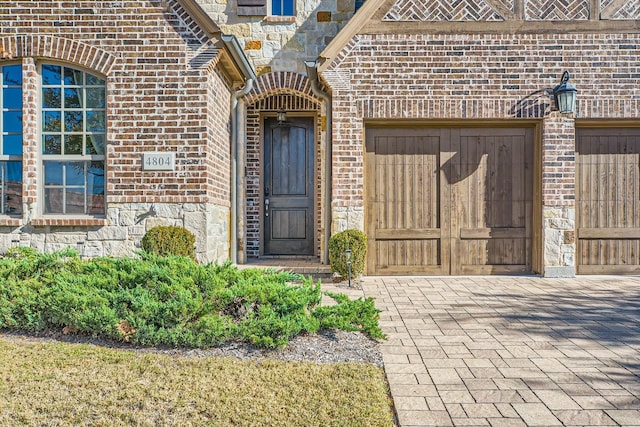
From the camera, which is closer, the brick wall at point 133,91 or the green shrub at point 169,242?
the green shrub at point 169,242

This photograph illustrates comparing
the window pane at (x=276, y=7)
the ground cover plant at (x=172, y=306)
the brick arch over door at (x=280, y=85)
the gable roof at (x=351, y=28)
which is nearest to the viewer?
the ground cover plant at (x=172, y=306)

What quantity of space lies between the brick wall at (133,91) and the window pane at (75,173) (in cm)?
38

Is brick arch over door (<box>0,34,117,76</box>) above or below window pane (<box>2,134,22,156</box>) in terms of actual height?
above

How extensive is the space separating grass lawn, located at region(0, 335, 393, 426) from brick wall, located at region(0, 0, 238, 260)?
117 inches

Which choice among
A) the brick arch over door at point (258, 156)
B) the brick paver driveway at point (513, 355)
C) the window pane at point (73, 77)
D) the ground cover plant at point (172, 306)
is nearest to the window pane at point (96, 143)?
the window pane at point (73, 77)

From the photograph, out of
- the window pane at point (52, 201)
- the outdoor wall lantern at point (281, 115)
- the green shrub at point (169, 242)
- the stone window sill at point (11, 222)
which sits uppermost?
the outdoor wall lantern at point (281, 115)

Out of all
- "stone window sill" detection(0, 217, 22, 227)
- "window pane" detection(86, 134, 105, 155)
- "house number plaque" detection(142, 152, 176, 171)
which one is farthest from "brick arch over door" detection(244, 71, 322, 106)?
"stone window sill" detection(0, 217, 22, 227)

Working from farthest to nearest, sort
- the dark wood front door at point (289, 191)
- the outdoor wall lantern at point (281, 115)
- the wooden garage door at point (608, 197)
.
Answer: the dark wood front door at point (289, 191) < the outdoor wall lantern at point (281, 115) < the wooden garage door at point (608, 197)

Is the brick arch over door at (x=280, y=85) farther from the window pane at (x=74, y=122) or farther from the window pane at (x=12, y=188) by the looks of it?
the window pane at (x=12, y=188)

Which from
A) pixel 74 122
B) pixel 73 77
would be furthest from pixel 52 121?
pixel 73 77

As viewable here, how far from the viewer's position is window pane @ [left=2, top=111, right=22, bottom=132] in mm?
6145

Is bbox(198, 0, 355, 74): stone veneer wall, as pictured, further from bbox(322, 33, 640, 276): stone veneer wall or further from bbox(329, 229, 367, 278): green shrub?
bbox(329, 229, 367, 278): green shrub

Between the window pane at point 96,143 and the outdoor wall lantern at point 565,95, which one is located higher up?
the outdoor wall lantern at point 565,95

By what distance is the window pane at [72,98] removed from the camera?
6.14m
